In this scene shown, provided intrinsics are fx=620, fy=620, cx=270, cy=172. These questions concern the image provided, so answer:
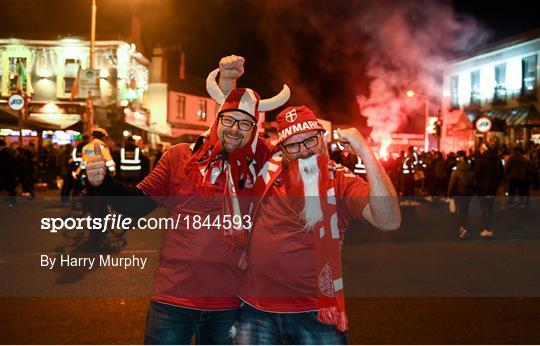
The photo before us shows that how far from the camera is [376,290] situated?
7.19 metres

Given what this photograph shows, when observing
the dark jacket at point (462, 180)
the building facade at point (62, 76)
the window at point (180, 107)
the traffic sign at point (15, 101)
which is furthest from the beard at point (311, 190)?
the window at point (180, 107)

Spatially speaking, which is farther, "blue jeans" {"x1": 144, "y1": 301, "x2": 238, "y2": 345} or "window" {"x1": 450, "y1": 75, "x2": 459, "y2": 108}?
"window" {"x1": 450, "y1": 75, "x2": 459, "y2": 108}

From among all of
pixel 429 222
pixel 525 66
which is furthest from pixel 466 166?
pixel 525 66

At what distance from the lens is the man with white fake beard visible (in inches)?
112

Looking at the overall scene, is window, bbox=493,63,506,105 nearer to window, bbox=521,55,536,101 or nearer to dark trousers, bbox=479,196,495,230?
window, bbox=521,55,536,101

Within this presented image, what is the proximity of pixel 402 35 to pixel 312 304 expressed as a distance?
97.1 feet

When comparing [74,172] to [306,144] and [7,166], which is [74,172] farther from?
[306,144]

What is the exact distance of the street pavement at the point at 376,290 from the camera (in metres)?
5.53

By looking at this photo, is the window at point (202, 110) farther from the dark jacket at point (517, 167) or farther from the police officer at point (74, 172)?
the dark jacket at point (517, 167)

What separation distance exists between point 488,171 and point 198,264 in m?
11.3

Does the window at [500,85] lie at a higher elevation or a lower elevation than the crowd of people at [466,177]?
higher

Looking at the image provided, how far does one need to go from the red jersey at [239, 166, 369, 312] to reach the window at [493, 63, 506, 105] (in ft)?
138

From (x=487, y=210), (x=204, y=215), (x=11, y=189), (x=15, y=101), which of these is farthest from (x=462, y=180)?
(x=15, y=101)

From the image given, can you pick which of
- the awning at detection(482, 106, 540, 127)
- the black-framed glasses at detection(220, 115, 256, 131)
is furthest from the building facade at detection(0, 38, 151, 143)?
the black-framed glasses at detection(220, 115, 256, 131)
